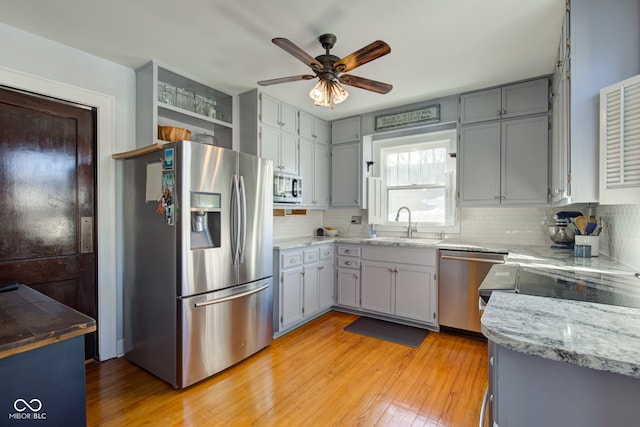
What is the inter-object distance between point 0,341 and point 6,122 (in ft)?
6.18

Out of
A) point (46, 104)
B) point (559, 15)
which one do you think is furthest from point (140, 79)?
point (559, 15)

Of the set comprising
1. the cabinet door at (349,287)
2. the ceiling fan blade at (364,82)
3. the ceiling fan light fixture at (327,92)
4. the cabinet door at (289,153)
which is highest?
the ceiling fan blade at (364,82)

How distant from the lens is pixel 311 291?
11.5 ft

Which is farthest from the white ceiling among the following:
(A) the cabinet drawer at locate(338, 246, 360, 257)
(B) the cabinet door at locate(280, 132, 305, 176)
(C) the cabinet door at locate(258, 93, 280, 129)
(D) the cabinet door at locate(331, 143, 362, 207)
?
(A) the cabinet drawer at locate(338, 246, 360, 257)

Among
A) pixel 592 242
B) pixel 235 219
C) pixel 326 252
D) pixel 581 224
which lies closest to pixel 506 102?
pixel 581 224

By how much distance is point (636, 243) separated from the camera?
181cm

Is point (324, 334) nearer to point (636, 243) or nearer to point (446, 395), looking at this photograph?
point (446, 395)

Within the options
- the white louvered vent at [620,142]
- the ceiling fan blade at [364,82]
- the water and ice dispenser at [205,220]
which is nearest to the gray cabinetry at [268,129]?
the water and ice dispenser at [205,220]

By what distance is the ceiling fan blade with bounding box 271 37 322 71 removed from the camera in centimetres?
181

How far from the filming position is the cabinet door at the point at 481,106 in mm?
3182

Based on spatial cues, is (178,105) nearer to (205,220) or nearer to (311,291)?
(205,220)

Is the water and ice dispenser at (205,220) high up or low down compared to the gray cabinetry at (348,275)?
up

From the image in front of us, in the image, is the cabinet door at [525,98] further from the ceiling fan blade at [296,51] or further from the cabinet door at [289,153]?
the cabinet door at [289,153]

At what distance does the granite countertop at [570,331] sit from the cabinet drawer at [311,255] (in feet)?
7.82
